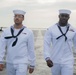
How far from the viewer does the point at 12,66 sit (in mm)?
9531

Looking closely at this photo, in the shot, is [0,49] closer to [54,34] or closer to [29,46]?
[29,46]

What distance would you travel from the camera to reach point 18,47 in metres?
9.59

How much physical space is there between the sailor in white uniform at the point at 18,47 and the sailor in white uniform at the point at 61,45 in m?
0.54

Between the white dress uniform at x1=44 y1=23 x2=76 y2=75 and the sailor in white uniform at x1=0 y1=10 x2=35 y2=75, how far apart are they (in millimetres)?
543

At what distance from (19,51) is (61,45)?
1.13m

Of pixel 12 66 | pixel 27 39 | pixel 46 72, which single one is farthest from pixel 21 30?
pixel 46 72

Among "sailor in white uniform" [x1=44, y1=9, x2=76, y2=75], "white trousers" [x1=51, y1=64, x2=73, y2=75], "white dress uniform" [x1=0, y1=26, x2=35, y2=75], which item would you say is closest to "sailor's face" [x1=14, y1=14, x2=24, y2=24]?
"white dress uniform" [x1=0, y1=26, x2=35, y2=75]

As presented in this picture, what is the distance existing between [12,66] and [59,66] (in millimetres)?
1210

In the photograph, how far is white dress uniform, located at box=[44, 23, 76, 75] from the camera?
32.4 ft

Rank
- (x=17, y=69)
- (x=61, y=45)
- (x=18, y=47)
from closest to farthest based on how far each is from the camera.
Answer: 1. (x=17, y=69)
2. (x=18, y=47)
3. (x=61, y=45)

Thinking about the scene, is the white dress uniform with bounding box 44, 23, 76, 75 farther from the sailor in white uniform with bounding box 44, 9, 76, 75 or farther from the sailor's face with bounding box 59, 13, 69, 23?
the sailor's face with bounding box 59, 13, 69, 23

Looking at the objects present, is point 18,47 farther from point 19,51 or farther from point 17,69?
point 17,69

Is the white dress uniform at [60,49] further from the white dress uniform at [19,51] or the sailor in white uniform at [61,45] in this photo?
the white dress uniform at [19,51]

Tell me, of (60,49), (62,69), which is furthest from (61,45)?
(62,69)
